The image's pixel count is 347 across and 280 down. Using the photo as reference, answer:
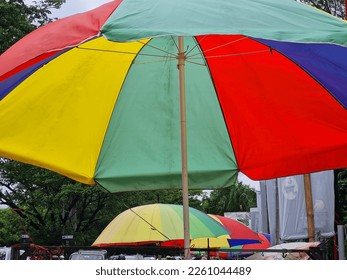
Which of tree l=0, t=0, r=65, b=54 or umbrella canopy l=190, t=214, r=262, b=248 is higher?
tree l=0, t=0, r=65, b=54

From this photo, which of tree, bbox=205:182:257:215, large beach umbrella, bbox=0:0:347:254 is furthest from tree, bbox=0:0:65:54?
tree, bbox=205:182:257:215

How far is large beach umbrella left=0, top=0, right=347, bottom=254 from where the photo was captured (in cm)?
532

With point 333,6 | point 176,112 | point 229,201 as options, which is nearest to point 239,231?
point 333,6

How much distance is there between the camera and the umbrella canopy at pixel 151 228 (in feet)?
38.6

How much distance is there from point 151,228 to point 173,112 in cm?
607

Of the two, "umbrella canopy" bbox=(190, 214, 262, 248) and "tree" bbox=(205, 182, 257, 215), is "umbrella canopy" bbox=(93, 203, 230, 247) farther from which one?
"tree" bbox=(205, 182, 257, 215)

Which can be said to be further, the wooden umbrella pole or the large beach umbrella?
the wooden umbrella pole

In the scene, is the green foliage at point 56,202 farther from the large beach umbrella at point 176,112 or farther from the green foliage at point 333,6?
the large beach umbrella at point 176,112

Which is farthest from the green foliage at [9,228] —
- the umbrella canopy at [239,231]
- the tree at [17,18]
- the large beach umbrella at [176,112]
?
the large beach umbrella at [176,112]

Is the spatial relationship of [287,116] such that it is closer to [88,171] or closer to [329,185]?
[88,171]

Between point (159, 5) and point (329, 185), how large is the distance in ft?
28.1

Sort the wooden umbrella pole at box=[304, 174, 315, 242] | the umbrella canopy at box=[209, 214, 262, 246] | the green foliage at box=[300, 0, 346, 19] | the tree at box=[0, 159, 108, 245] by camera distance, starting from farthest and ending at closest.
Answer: the tree at box=[0, 159, 108, 245], the green foliage at box=[300, 0, 346, 19], the umbrella canopy at box=[209, 214, 262, 246], the wooden umbrella pole at box=[304, 174, 315, 242]

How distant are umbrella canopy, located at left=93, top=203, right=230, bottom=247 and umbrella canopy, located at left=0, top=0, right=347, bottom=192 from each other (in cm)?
559
